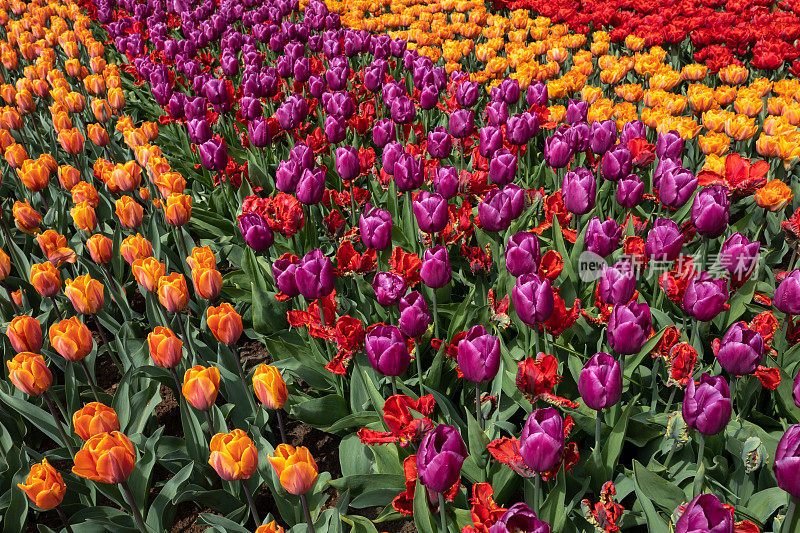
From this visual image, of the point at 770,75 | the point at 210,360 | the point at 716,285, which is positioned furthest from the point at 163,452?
the point at 770,75

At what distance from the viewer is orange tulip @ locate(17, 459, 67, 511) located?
5.42 feet

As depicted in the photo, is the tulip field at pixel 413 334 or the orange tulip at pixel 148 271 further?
the orange tulip at pixel 148 271

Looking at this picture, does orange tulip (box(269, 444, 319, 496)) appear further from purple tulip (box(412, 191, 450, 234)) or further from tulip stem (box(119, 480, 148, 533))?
purple tulip (box(412, 191, 450, 234))

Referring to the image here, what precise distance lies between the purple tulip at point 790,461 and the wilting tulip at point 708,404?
0.65ft

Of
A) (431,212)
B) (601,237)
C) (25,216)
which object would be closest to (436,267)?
(431,212)

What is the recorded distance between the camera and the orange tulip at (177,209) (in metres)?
2.96

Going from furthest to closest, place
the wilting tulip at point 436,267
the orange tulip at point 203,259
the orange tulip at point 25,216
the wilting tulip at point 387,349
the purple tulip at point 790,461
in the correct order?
the orange tulip at point 25,216 < the orange tulip at point 203,259 < the wilting tulip at point 436,267 < the wilting tulip at point 387,349 < the purple tulip at point 790,461

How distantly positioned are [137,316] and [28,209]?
0.75m

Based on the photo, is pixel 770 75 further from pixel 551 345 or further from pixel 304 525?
pixel 304 525

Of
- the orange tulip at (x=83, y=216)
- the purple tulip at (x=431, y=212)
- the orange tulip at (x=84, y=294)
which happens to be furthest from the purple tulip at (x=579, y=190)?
the orange tulip at (x=83, y=216)

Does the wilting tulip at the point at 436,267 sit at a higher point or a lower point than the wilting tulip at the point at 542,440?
higher

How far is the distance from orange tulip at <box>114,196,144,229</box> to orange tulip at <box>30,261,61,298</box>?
18.0 inches

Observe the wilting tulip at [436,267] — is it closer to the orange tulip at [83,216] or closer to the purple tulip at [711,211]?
the purple tulip at [711,211]

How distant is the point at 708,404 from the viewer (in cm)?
166
